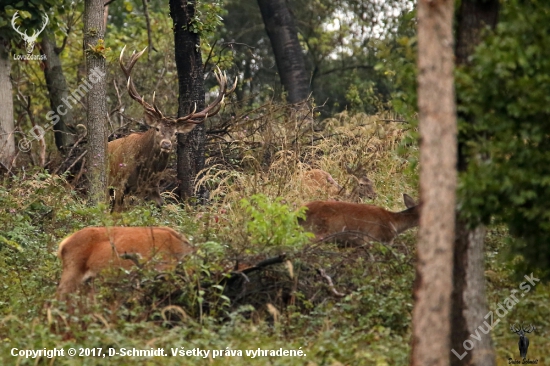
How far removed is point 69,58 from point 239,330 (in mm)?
17979

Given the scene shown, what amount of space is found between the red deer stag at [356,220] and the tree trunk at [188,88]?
13.5ft

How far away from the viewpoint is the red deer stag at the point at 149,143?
13323 mm

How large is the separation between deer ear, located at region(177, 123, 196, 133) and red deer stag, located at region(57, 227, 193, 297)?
218 inches

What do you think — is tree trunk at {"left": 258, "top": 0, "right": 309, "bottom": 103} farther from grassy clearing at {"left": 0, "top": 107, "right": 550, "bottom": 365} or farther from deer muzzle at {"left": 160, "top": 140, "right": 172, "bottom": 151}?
grassy clearing at {"left": 0, "top": 107, "right": 550, "bottom": 365}

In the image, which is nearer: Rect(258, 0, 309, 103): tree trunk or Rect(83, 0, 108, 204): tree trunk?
Rect(83, 0, 108, 204): tree trunk

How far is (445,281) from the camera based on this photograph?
5.42 m

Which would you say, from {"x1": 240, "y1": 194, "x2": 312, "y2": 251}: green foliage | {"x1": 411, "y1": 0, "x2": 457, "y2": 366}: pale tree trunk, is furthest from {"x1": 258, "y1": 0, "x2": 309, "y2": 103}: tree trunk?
{"x1": 411, "y1": 0, "x2": 457, "y2": 366}: pale tree trunk

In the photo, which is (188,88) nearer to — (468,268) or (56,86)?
(56,86)

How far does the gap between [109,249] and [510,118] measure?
11.6 feet

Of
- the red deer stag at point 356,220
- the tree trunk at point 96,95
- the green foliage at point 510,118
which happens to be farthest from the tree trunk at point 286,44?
the green foliage at point 510,118

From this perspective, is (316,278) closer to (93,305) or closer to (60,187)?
(93,305)

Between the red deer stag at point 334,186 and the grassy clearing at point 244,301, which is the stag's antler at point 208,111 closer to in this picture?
the red deer stag at point 334,186

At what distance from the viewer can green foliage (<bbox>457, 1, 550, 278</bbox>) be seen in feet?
19.1

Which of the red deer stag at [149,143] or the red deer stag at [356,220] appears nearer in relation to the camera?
the red deer stag at [356,220]
